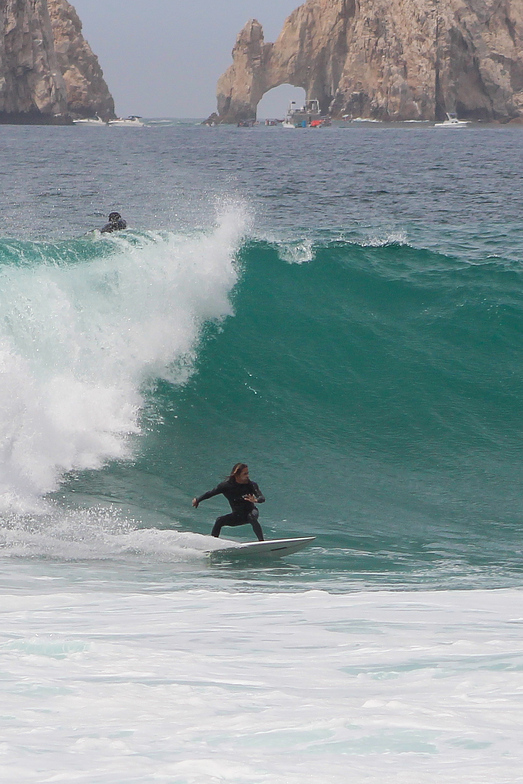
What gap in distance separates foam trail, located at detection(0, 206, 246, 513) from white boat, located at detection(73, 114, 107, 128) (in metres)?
111

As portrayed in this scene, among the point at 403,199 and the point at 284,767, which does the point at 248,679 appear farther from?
the point at 403,199

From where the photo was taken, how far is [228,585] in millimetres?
6844

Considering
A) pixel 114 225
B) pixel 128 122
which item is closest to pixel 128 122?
pixel 128 122

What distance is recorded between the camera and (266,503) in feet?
31.5

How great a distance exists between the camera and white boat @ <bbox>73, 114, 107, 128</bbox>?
120275 millimetres

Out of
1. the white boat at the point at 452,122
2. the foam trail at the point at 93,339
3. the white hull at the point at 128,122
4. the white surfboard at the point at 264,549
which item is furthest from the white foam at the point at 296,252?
the white hull at the point at 128,122

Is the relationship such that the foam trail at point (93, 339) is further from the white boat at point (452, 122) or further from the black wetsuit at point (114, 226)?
the white boat at point (452, 122)

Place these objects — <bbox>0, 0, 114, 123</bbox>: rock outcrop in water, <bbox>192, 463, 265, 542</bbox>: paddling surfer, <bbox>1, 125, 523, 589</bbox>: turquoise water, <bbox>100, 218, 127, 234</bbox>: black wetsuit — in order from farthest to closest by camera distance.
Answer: <bbox>0, 0, 114, 123</bbox>: rock outcrop in water
<bbox>100, 218, 127, 234</bbox>: black wetsuit
<bbox>1, 125, 523, 589</bbox>: turquoise water
<bbox>192, 463, 265, 542</bbox>: paddling surfer

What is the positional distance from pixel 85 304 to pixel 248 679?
30.2 ft

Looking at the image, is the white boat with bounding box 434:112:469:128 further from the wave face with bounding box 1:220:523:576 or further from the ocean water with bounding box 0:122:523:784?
the wave face with bounding box 1:220:523:576

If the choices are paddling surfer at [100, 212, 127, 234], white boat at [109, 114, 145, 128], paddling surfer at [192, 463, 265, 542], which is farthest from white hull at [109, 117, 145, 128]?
paddling surfer at [192, 463, 265, 542]

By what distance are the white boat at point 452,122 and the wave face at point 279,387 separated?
3838 inches

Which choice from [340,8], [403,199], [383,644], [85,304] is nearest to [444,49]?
[340,8]

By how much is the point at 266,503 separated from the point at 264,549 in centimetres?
187
